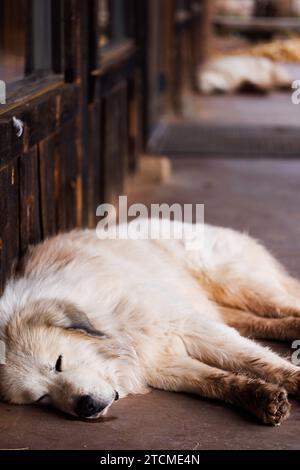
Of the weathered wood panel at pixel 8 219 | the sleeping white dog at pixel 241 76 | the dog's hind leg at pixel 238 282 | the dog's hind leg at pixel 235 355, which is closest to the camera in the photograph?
the dog's hind leg at pixel 235 355

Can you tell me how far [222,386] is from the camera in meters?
3.54

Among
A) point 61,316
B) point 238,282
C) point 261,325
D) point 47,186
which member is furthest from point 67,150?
point 61,316

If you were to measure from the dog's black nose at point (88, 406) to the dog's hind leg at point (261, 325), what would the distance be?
1205 mm

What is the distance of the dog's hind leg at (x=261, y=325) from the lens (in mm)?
4176

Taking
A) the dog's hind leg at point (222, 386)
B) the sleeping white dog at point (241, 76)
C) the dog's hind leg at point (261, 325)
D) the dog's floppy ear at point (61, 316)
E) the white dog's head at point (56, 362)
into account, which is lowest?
the sleeping white dog at point (241, 76)

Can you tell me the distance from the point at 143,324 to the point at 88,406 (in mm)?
537

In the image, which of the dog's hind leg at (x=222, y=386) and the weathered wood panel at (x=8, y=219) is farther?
the weathered wood panel at (x=8, y=219)

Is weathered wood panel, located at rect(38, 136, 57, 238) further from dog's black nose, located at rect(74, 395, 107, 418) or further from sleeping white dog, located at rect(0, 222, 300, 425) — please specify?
dog's black nose, located at rect(74, 395, 107, 418)

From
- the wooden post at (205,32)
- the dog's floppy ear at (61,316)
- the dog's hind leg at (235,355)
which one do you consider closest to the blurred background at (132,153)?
the dog's hind leg at (235,355)

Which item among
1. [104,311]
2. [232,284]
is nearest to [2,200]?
[104,311]

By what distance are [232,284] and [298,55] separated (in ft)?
52.3

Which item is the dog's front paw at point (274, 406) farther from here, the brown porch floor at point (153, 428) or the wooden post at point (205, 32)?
the wooden post at point (205, 32)

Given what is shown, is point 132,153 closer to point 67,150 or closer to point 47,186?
point 67,150

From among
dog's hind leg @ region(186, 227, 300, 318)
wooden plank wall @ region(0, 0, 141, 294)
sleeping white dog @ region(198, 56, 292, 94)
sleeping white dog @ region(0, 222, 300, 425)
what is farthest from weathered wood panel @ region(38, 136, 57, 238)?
sleeping white dog @ region(198, 56, 292, 94)
